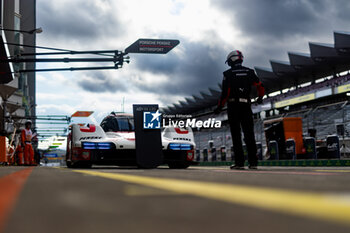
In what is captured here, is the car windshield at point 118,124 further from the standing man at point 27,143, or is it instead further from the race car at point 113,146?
the standing man at point 27,143

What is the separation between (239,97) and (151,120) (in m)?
2.08

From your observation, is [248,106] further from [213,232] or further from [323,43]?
[323,43]

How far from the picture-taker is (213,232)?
861 millimetres

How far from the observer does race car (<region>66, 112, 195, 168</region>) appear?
770 centimetres

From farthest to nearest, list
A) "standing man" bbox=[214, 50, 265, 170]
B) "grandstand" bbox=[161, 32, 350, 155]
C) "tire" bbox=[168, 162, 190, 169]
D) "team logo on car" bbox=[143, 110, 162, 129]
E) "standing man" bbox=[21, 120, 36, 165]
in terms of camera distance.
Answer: "grandstand" bbox=[161, 32, 350, 155]
"standing man" bbox=[21, 120, 36, 165]
"tire" bbox=[168, 162, 190, 169]
"team logo on car" bbox=[143, 110, 162, 129]
"standing man" bbox=[214, 50, 265, 170]

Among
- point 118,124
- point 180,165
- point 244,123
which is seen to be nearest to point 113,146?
point 118,124

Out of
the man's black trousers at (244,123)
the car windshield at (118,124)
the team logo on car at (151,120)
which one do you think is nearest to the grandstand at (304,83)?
the car windshield at (118,124)

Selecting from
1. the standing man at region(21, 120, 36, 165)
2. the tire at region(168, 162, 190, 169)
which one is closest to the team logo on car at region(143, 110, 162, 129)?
the tire at region(168, 162, 190, 169)

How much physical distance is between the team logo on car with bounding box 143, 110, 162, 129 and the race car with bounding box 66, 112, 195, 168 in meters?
0.37

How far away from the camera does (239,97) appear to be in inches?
251

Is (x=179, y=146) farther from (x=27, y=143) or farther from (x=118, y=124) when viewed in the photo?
(x=27, y=143)

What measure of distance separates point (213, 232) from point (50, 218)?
467mm

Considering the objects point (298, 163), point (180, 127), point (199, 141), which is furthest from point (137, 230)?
point (199, 141)

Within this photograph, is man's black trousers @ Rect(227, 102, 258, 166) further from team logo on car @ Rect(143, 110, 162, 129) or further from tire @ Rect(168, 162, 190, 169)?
tire @ Rect(168, 162, 190, 169)
